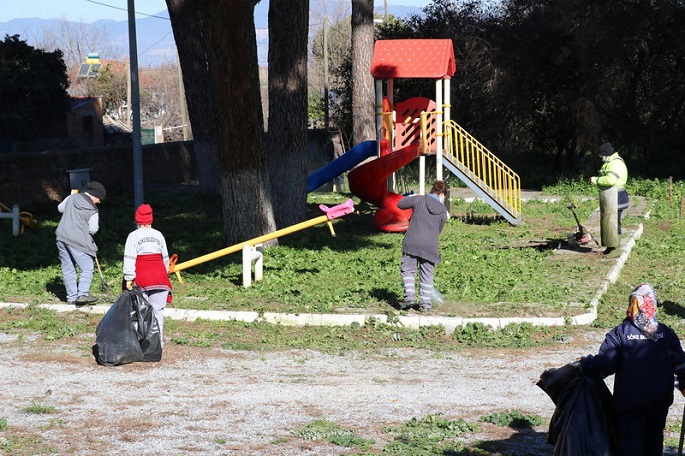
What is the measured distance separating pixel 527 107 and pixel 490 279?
18745 millimetres

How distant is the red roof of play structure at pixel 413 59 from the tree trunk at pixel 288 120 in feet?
9.26

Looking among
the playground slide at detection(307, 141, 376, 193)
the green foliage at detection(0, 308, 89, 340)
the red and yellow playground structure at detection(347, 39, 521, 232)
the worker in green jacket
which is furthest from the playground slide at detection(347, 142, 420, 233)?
the green foliage at detection(0, 308, 89, 340)

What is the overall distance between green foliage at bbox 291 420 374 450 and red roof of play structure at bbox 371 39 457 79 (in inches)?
568

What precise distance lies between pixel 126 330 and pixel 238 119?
685 centimetres

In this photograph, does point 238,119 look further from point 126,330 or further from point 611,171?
point 126,330

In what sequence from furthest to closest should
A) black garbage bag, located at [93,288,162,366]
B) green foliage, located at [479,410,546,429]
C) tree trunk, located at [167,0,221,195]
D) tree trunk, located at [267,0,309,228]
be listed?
tree trunk, located at [167,0,221,195], tree trunk, located at [267,0,309,228], black garbage bag, located at [93,288,162,366], green foliage, located at [479,410,546,429]

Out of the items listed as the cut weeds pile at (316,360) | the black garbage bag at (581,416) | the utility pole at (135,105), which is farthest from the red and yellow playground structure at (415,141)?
the black garbage bag at (581,416)

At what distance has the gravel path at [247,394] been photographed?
25.2 ft

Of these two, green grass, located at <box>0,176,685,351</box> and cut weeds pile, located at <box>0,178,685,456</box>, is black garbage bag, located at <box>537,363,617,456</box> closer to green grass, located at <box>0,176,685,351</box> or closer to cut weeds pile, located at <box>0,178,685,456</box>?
cut weeds pile, located at <box>0,178,685,456</box>

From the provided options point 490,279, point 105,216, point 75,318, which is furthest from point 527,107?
point 75,318

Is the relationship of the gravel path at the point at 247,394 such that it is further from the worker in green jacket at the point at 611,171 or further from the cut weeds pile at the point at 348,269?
the worker in green jacket at the point at 611,171

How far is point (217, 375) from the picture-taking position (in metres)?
9.97

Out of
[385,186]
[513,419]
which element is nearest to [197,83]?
[385,186]

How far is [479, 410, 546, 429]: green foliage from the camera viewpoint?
8180mm
